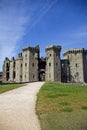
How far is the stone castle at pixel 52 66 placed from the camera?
79.0 metres

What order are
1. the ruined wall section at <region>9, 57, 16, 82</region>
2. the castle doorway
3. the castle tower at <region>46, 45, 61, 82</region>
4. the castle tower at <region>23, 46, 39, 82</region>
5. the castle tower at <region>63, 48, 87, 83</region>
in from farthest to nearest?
the ruined wall section at <region>9, 57, 16, 82</region> < the castle doorway < the castle tower at <region>63, 48, 87, 83</region> < the castle tower at <region>23, 46, 39, 82</region> < the castle tower at <region>46, 45, 61, 82</region>

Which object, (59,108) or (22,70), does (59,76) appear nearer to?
(22,70)

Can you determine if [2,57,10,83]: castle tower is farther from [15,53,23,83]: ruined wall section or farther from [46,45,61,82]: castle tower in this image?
[46,45,61,82]: castle tower

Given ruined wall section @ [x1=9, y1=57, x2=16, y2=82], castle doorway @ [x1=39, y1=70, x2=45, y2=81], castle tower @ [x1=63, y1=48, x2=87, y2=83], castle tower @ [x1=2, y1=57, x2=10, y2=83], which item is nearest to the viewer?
castle tower @ [x1=63, y1=48, x2=87, y2=83]

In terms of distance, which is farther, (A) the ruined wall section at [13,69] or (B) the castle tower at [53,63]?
(A) the ruined wall section at [13,69]

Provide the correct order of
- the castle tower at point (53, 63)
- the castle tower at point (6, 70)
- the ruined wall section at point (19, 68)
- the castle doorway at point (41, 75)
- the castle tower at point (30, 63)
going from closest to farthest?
the castle tower at point (53, 63), the castle tower at point (30, 63), the castle doorway at point (41, 75), the ruined wall section at point (19, 68), the castle tower at point (6, 70)

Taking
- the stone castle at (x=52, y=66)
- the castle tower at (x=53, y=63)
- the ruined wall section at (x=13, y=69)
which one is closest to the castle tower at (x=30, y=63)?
the stone castle at (x=52, y=66)

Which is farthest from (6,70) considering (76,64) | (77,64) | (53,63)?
(77,64)

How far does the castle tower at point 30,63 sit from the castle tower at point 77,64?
48.5 feet

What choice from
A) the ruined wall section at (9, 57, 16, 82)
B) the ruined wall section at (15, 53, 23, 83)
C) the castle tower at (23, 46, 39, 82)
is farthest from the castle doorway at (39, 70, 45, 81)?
the ruined wall section at (9, 57, 16, 82)

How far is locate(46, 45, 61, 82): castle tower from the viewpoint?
3063 inches

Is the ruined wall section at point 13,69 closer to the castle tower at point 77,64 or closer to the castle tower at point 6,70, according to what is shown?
the castle tower at point 6,70

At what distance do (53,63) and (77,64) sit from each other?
1119 centimetres

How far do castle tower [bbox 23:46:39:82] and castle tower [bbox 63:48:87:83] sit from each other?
14773 mm
